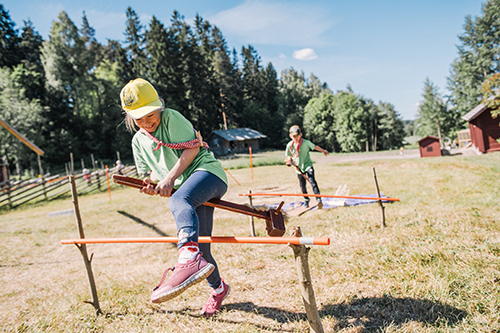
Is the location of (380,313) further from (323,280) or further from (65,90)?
(65,90)

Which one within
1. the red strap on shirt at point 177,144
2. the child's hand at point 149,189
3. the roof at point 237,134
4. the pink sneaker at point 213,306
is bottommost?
the pink sneaker at point 213,306

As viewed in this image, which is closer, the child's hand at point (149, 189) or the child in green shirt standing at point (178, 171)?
the child in green shirt standing at point (178, 171)

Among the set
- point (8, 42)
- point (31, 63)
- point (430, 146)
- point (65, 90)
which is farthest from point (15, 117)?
point (430, 146)

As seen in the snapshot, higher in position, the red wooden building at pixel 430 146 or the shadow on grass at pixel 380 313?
the red wooden building at pixel 430 146

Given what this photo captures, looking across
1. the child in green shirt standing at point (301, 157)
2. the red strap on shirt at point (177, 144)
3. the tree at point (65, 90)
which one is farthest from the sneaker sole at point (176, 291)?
the tree at point (65, 90)

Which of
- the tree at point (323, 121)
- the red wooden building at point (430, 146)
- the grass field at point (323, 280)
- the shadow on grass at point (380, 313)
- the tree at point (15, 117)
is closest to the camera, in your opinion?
the shadow on grass at point (380, 313)

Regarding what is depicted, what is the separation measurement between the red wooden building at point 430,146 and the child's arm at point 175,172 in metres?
26.7

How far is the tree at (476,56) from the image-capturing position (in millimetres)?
44000

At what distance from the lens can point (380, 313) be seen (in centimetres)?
279

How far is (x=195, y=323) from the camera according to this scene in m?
3.00

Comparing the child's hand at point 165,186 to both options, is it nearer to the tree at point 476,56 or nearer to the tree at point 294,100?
the tree at point 476,56

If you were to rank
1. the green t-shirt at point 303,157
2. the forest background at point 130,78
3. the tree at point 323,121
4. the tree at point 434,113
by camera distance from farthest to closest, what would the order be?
the tree at point 323,121 < the tree at point 434,113 < the forest background at point 130,78 < the green t-shirt at point 303,157

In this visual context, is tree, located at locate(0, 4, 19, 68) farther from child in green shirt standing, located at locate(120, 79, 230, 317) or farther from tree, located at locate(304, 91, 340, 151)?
child in green shirt standing, located at locate(120, 79, 230, 317)

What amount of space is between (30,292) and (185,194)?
444cm
